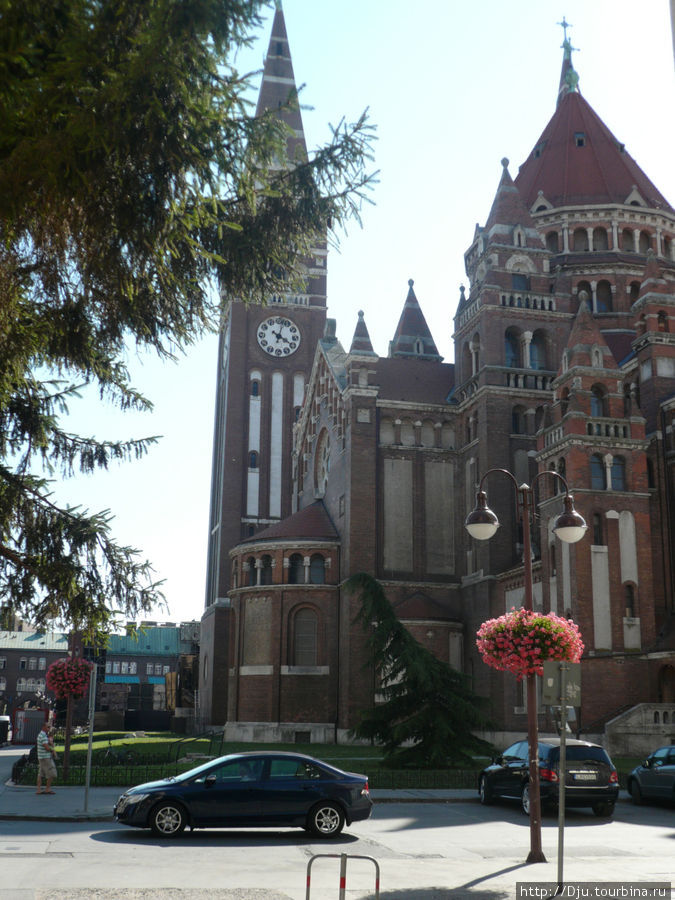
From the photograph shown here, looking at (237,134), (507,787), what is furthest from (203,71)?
(507,787)

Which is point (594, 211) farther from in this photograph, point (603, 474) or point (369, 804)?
point (369, 804)

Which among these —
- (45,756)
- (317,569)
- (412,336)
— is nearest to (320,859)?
(45,756)

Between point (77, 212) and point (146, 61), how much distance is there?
5.84 ft

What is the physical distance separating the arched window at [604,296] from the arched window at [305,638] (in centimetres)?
2501

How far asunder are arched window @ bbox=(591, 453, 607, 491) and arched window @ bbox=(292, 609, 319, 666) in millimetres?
16354

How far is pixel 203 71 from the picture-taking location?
10273 mm

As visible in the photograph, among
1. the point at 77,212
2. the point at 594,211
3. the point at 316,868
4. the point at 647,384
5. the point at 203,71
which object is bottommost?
the point at 316,868

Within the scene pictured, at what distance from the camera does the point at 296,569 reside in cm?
4816

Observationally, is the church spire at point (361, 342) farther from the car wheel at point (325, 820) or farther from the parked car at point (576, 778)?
the car wheel at point (325, 820)

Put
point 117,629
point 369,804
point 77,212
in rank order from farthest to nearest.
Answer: point 369,804
point 117,629
point 77,212

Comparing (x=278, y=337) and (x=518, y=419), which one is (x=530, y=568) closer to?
(x=518, y=419)

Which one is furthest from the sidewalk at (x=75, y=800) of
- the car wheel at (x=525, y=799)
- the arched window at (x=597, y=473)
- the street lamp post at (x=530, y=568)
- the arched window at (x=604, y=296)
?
the arched window at (x=604, y=296)

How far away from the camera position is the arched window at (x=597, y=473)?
122 ft

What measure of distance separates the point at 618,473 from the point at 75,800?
2435cm
